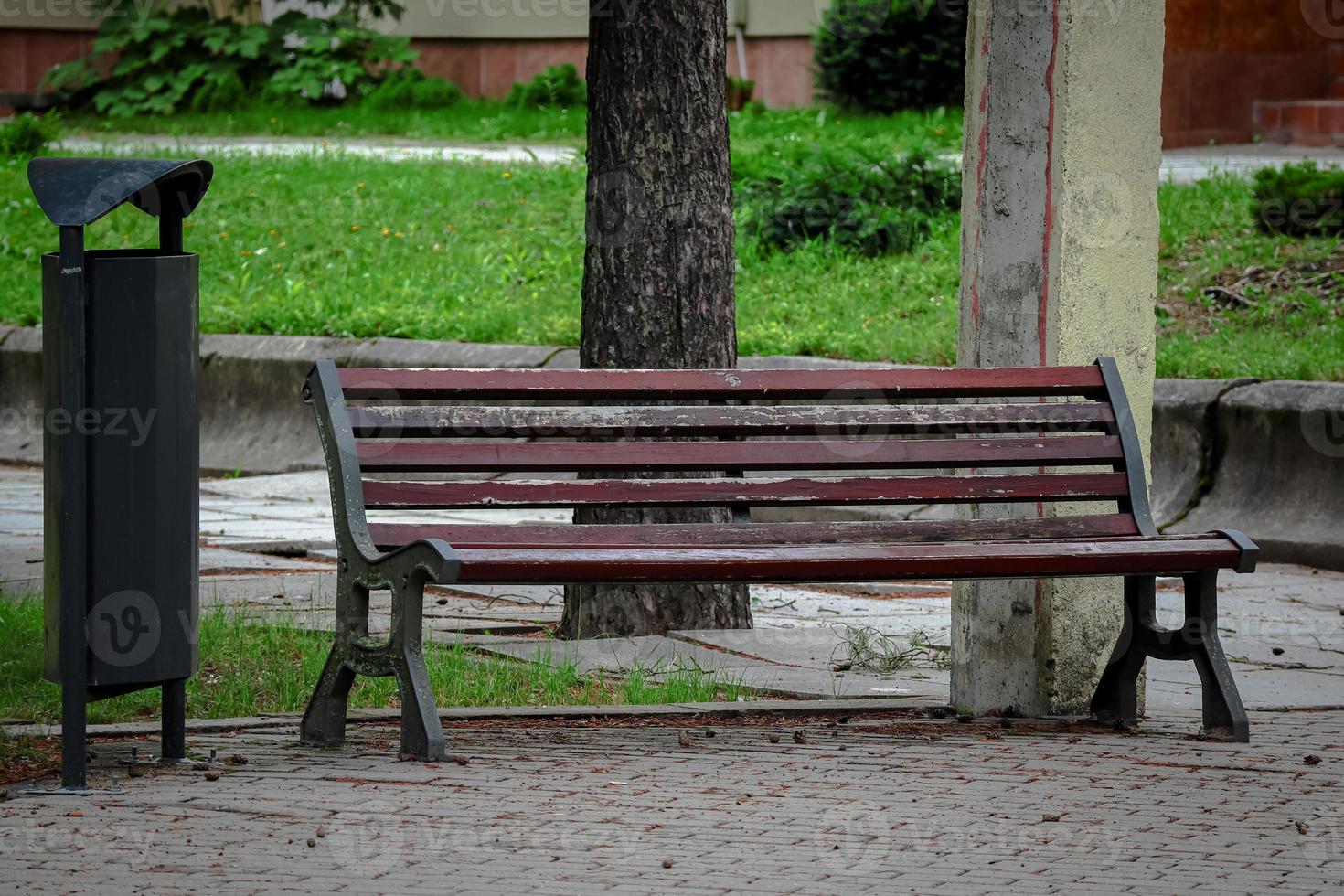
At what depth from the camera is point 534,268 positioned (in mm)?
12422

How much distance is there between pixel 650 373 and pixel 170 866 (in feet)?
6.56

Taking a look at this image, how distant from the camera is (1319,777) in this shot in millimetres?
4559

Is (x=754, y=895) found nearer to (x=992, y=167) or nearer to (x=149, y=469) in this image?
(x=149, y=469)

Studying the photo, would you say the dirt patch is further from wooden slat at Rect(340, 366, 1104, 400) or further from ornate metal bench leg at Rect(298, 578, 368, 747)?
ornate metal bench leg at Rect(298, 578, 368, 747)

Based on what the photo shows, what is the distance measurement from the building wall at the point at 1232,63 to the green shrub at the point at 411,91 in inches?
347

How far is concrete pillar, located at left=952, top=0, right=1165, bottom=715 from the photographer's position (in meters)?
5.20

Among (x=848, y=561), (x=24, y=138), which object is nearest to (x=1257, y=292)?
(x=848, y=561)

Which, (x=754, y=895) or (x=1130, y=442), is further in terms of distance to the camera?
(x=1130, y=442)

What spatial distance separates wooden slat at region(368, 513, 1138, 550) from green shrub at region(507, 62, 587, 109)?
1635 cm

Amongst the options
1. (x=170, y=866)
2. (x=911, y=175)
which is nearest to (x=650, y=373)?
(x=170, y=866)

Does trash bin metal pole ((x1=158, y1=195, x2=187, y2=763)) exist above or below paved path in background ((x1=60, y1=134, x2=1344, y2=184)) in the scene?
below

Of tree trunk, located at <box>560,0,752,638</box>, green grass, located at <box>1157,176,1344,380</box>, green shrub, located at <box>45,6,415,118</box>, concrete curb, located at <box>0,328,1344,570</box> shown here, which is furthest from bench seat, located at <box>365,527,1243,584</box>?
green shrub, located at <box>45,6,415,118</box>

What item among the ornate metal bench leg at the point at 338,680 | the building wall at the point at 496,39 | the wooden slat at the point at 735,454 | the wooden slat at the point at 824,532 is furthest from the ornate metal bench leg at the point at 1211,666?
the building wall at the point at 496,39

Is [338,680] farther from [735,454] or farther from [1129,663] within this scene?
[1129,663]
